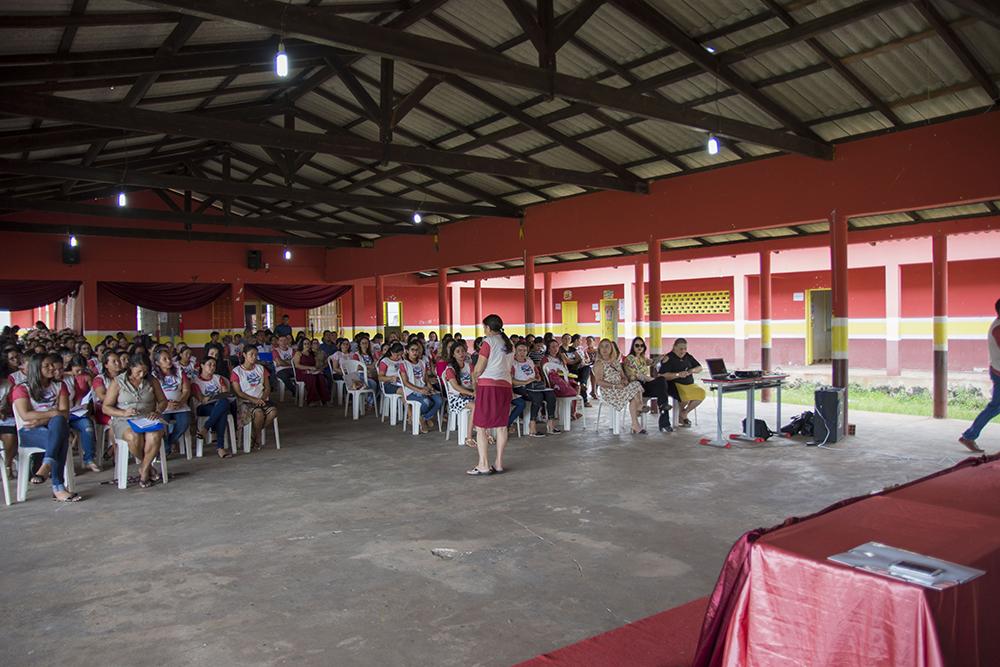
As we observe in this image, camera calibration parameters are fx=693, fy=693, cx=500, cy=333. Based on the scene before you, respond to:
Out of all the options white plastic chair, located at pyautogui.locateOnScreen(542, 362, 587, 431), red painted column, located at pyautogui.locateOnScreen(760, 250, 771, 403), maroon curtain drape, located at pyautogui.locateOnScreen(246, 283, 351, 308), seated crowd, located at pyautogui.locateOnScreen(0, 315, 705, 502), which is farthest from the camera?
maroon curtain drape, located at pyautogui.locateOnScreen(246, 283, 351, 308)

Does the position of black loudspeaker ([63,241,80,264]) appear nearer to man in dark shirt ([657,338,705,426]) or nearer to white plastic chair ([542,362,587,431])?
white plastic chair ([542,362,587,431])

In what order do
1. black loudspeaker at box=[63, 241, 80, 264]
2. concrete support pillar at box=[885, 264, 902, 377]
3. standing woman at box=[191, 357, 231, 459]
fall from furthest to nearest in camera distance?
black loudspeaker at box=[63, 241, 80, 264], concrete support pillar at box=[885, 264, 902, 377], standing woman at box=[191, 357, 231, 459]

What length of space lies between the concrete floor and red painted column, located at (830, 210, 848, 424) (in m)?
1.23

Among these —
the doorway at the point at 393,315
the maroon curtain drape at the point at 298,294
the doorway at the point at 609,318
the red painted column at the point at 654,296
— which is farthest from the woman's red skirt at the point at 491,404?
the doorway at the point at 393,315

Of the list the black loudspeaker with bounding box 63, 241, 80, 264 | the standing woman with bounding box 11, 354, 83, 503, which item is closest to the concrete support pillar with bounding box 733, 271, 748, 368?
the standing woman with bounding box 11, 354, 83, 503

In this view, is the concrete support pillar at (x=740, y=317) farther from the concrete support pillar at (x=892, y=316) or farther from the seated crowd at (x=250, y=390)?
the seated crowd at (x=250, y=390)

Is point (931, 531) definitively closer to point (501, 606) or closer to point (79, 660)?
point (501, 606)

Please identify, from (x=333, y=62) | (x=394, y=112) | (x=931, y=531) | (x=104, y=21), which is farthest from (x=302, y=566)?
(x=333, y=62)

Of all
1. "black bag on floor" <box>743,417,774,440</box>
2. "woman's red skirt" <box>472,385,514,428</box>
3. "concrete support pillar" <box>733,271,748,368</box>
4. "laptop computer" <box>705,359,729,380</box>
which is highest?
"concrete support pillar" <box>733,271,748,368</box>

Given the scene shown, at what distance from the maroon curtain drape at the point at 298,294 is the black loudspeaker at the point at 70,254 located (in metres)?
3.90

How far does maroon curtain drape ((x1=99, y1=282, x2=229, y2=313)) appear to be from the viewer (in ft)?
52.1

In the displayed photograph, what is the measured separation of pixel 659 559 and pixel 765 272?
8.72 m

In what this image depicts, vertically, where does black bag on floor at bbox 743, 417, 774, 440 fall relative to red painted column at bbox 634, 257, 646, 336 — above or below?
below

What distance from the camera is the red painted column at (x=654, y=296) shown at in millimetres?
10062
